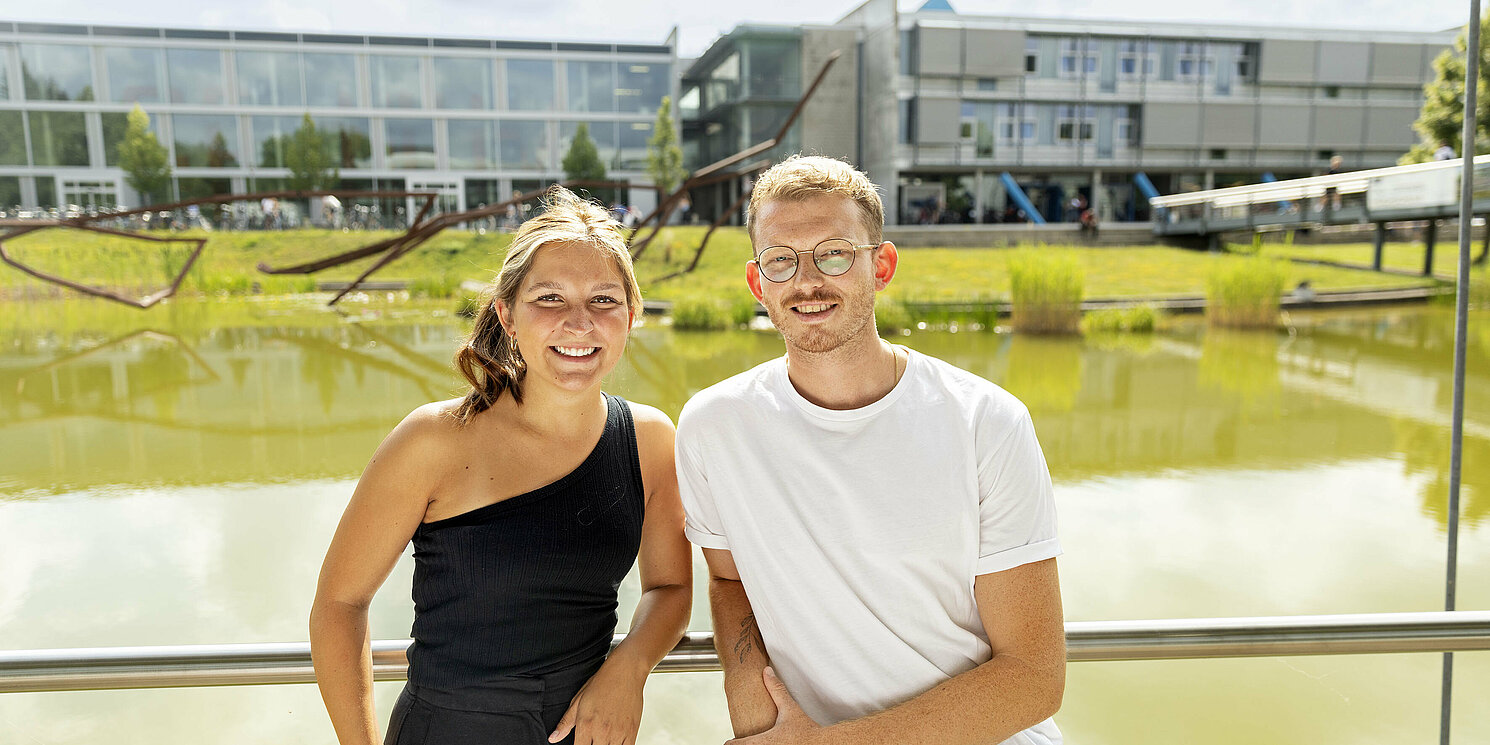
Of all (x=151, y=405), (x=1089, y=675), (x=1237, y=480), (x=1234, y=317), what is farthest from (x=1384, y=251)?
(x=151, y=405)

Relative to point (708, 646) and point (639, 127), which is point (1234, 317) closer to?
point (708, 646)

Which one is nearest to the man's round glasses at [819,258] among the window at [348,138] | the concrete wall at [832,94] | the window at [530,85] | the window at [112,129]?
the concrete wall at [832,94]

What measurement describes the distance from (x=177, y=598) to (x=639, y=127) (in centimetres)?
2646

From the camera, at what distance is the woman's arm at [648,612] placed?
1303 mm

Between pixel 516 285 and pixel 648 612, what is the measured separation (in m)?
0.53

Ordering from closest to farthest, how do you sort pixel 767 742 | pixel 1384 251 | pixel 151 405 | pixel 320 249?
pixel 767 742 → pixel 151 405 → pixel 1384 251 → pixel 320 249

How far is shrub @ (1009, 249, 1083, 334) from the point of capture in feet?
37.7

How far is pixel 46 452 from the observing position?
5.93m

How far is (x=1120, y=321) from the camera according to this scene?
12000 millimetres

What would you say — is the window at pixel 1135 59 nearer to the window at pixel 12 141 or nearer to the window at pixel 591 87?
the window at pixel 591 87

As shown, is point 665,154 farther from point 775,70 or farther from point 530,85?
point 530,85

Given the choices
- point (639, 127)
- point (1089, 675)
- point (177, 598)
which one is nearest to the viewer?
point (1089, 675)

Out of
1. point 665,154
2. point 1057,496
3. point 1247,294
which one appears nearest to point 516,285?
point 1057,496

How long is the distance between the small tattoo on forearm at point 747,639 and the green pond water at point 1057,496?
782mm
